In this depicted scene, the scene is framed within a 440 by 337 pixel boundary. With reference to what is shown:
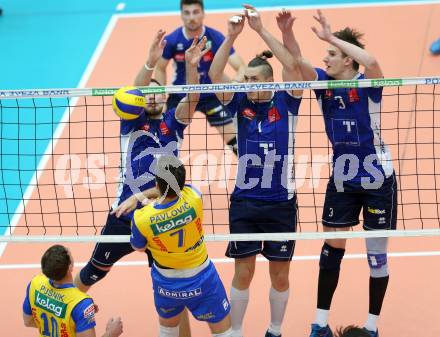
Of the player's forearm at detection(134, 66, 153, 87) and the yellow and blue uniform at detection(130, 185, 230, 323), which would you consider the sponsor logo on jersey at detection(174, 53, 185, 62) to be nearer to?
the player's forearm at detection(134, 66, 153, 87)

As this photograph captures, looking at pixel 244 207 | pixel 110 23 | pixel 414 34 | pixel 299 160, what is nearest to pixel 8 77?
pixel 110 23

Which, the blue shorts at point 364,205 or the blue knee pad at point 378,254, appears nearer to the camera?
the blue shorts at point 364,205

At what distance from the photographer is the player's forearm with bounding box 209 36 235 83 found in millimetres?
6898

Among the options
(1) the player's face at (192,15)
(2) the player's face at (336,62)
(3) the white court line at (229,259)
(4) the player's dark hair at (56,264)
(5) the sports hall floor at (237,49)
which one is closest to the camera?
(4) the player's dark hair at (56,264)

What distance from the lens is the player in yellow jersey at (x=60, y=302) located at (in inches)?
232

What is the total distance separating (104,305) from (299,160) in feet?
11.2

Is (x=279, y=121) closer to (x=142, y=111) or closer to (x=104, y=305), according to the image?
(x=142, y=111)

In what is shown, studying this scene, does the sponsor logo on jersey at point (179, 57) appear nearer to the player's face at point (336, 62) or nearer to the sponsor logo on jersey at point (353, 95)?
the player's face at point (336, 62)

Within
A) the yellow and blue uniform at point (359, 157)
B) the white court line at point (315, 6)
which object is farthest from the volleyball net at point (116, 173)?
the white court line at point (315, 6)

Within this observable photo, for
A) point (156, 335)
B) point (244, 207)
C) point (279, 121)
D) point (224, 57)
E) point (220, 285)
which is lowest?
point (156, 335)

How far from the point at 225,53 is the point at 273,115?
654 millimetres

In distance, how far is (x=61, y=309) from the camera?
5.91 metres

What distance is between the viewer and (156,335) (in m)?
7.95

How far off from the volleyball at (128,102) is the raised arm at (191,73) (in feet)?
1.45
